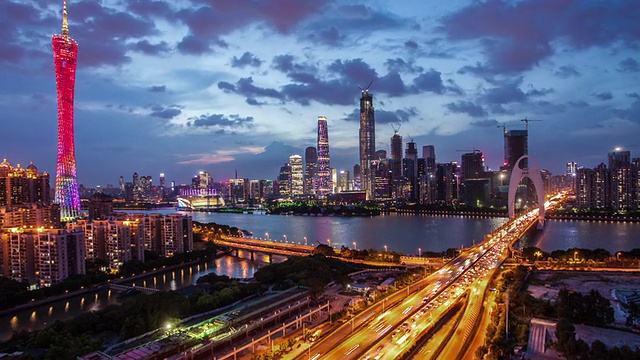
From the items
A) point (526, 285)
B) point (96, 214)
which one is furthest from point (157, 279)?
point (96, 214)

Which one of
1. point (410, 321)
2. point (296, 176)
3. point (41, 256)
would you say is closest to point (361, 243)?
point (41, 256)

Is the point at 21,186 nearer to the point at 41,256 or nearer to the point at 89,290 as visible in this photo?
the point at 41,256

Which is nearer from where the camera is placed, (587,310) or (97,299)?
(587,310)

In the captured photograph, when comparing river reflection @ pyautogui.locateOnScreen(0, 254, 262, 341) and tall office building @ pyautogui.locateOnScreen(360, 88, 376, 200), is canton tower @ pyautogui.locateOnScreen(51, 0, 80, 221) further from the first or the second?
tall office building @ pyautogui.locateOnScreen(360, 88, 376, 200)

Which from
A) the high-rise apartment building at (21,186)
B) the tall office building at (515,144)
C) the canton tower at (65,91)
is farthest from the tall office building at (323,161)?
the canton tower at (65,91)

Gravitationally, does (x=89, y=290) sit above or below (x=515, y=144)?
below

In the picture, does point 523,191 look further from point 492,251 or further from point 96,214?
point 96,214
